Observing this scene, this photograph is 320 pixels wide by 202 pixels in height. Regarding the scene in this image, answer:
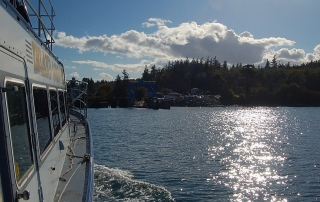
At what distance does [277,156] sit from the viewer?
21.5m

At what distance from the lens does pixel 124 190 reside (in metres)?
12.3

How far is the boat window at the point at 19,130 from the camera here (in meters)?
3.67

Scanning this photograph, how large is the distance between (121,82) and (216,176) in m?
122

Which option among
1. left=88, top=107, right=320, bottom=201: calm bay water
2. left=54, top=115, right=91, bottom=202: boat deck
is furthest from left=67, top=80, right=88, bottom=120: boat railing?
left=54, top=115, right=91, bottom=202: boat deck

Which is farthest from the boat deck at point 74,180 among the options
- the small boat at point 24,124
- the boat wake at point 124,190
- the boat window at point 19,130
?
the boat wake at point 124,190

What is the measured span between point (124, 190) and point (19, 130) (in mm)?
8726

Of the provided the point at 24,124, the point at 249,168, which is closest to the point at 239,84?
the point at 249,168

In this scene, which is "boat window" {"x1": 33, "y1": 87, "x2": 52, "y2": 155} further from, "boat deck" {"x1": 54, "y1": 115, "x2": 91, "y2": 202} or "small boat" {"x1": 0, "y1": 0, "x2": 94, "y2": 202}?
"boat deck" {"x1": 54, "y1": 115, "x2": 91, "y2": 202}

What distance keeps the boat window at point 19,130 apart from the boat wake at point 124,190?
714cm

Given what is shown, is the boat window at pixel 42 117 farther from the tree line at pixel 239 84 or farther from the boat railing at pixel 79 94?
the tree line at pixel 239 84

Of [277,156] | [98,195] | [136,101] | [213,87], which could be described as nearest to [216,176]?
[98,195]

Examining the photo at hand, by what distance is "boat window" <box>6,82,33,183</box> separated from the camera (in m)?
3.67

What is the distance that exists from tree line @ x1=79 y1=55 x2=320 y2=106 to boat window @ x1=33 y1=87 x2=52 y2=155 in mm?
94188

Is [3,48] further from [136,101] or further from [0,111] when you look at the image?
[136,101]
